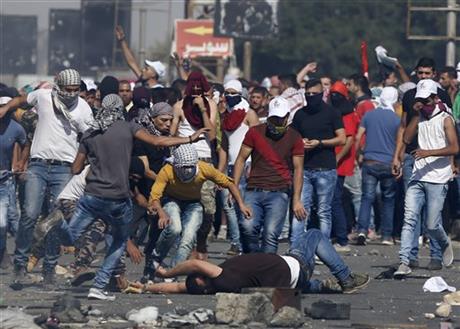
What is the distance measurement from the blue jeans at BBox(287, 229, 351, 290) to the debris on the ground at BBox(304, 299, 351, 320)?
108cm

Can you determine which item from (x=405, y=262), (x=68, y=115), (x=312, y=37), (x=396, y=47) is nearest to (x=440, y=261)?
(x=405, y=262)

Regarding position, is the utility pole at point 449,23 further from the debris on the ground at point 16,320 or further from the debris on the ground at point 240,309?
the debris on the ground at point 16,320

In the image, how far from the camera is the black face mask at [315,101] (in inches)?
640

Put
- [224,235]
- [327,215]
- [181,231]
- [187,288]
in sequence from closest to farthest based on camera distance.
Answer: [187,288] → [181,231] → [327,215] → [224,235]

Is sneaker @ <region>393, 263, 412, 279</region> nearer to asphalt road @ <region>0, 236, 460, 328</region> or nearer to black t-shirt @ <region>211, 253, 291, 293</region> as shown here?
asphalt road @ <region>0, 236, 460, 328</region>

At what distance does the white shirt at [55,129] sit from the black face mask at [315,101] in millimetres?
2715

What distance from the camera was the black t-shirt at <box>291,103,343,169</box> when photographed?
53.2ft

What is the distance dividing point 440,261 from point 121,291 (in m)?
3.75

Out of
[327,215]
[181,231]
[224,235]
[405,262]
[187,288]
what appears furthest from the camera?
[224,235]

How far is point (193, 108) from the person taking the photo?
1556 centimetres

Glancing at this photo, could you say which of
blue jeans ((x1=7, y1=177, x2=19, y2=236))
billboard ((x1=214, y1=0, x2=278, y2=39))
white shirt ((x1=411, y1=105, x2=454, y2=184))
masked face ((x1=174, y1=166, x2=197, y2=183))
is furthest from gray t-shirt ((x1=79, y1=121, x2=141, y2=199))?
billboard ((x1=214, y1=0, x2=278, y2=39))

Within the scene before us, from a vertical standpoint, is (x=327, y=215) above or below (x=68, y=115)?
below

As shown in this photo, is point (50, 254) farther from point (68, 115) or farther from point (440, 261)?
point (440, 261)

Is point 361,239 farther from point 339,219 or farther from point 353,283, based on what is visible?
point 353,283
